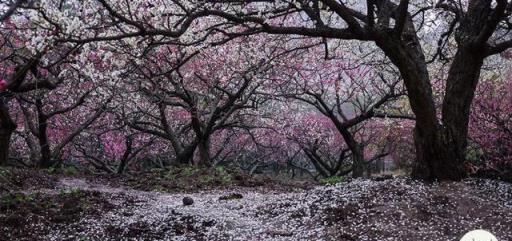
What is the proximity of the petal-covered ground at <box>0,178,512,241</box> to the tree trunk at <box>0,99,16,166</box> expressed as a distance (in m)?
3.69

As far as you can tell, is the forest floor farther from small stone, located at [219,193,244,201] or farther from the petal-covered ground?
small stone, located at [219,193,244,201]

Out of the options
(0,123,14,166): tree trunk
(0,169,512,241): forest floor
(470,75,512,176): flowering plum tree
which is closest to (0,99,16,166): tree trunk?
(0,123,14,166): tree trunk

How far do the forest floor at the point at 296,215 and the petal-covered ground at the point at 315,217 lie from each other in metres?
0.01

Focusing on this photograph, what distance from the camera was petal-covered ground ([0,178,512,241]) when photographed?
643 centimetres

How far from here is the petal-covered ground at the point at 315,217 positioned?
6430 millimetres

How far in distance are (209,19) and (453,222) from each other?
10.9 metres

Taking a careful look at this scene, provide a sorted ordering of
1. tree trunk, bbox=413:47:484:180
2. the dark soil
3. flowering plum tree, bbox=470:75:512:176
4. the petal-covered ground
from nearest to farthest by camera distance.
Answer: the petal-covered ground → tree trunk, bbox=413:47:484:180 → flowering plum tree, bbox=470:75:512:176 → the dark soil

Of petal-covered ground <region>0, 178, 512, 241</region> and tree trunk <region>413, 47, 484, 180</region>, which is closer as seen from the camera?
petal-covered ground <region>0, 178, 512, 241</region>

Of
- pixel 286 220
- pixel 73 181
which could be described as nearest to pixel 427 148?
pixel 286 220

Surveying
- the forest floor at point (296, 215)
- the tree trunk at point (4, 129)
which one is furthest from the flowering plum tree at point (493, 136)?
the tree trunk at point (4, 129)

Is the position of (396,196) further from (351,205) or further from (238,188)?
(238,188)

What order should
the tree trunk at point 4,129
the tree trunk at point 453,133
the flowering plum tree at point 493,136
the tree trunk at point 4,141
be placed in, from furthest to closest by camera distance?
the tree trunk at point 4,141
the tree trunk at point 4,129
the flowering plum tree at point 493,136
the tree trunk at point 453,133

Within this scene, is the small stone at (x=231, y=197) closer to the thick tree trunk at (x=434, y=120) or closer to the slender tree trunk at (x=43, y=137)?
the thick tree trunk at (x=434, y=120)

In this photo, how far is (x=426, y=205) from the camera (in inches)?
271
